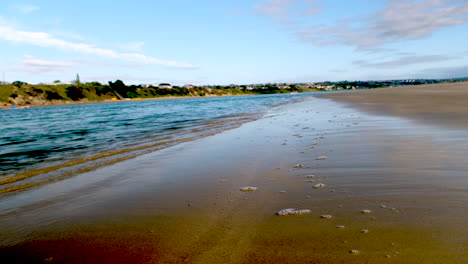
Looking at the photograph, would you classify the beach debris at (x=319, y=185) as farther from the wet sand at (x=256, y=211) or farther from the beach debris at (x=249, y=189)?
the beach debris at (x=249, y=189)

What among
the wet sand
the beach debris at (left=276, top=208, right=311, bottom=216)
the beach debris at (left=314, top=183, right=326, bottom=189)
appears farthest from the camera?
the beach debris at (left=314, top=183, right=326, bottom=189)

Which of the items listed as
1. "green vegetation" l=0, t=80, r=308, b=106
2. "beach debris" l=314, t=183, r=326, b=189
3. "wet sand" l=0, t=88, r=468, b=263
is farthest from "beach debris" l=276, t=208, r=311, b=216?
"green vegetation" l=0, t=80, r=308, b=106

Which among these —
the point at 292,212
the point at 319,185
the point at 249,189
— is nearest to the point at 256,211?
the point at 292,212

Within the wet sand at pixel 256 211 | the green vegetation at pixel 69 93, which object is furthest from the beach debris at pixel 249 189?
the green vegetation at pixel 69 93

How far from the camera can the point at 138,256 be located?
268 cm

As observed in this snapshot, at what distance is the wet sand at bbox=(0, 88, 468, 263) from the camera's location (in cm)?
260

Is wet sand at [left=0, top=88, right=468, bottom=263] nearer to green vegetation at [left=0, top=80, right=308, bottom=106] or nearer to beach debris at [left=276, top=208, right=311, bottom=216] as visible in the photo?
→ beach debris at [left=276, top=208, right=311, bottom=216]

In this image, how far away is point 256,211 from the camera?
3.63 metres

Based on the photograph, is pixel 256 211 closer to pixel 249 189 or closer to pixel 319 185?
pixel 249 189

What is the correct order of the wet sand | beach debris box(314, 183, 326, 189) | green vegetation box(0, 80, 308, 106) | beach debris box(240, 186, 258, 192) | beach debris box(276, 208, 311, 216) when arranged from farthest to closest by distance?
green vegetation box(0, 80, 308, 106)
beach debris box(240, 186, 258, 192)
beach debris box(314, 183, 326, 189)
beach debris box(276, 208, 311, 216)
the wet sand

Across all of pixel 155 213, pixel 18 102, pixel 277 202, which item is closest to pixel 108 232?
pixel 155 213

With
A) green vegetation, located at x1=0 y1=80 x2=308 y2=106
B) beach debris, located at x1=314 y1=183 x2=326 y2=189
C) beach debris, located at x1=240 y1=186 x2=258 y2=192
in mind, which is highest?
green vegetation, located at x1=0 y1=80 x2=308 y2=106

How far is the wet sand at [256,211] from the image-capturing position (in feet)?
8.54

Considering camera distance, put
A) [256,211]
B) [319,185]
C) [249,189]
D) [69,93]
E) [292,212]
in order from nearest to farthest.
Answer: [292,212] < [256,211] < [319,185] < [249,189] < [69,93]
